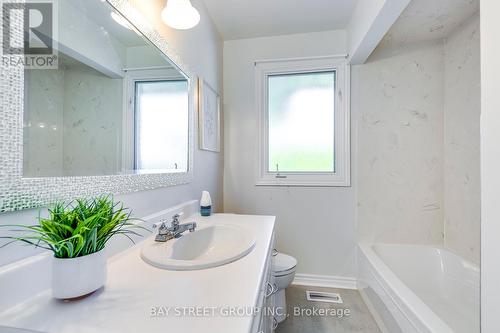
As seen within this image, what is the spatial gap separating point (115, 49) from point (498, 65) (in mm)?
1301

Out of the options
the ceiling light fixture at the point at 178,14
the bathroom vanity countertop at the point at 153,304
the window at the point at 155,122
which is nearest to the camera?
the bathroom vanity countertop at the point at 153,304

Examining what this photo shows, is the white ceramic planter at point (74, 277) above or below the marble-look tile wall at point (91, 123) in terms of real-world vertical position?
below

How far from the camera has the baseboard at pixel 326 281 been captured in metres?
A: 2.11

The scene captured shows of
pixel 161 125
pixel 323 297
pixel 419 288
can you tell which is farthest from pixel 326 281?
pixel 161 125

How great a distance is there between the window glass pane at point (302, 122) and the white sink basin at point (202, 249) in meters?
1.17

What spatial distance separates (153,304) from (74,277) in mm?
196

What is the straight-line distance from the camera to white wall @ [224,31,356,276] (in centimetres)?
213

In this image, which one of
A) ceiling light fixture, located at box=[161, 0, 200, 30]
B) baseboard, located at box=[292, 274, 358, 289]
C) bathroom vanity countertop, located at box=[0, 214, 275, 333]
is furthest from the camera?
baseboard, located at box=[292, 274, 358, 289]

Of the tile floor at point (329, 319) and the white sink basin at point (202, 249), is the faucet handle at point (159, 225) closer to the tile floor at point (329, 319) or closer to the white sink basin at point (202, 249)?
the white sink basin at point (202, 249)

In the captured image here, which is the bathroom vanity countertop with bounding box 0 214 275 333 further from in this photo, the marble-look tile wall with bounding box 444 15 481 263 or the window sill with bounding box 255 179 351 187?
the marble-look tile wall with bounding box 444 15 481 263

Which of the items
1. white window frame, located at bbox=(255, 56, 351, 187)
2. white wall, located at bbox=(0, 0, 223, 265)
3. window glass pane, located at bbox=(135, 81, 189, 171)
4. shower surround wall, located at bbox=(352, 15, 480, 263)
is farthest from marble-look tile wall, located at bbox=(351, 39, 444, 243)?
window glass pane, located at bbox=(135, 81, 189, 171)

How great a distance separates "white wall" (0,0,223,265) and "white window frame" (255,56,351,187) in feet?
1.36

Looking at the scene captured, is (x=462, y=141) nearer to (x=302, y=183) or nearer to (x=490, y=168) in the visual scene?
(x=302, y=183)

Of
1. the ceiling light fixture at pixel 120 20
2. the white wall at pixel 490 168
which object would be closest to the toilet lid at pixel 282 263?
the white wall at pixel 490 168
